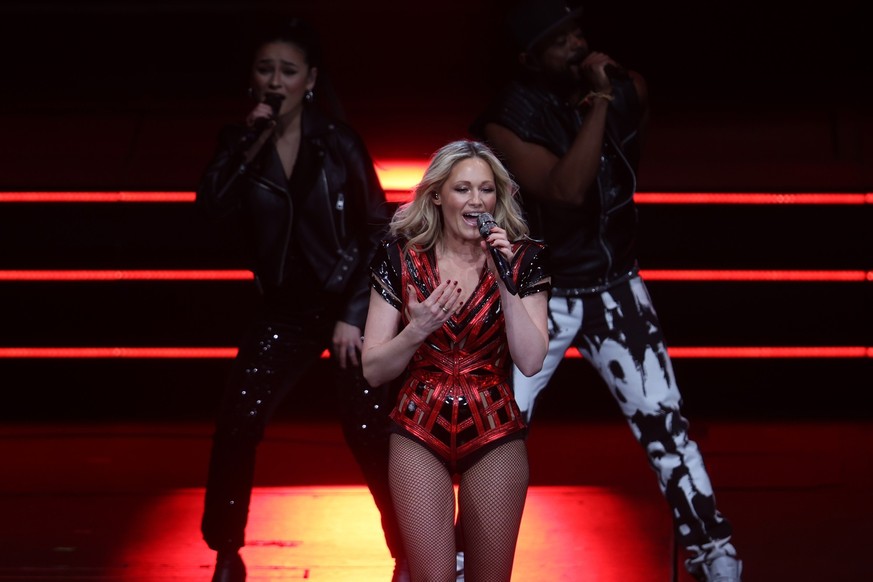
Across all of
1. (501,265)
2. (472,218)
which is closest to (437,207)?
(472,218)

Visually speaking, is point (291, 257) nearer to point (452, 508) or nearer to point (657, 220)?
point (452, 508)

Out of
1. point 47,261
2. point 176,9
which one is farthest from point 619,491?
point 176,9

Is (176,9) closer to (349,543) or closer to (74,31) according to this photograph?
(74,31)

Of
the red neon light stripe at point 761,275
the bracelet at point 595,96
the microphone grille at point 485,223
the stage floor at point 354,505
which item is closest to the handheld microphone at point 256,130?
the bracelet at point 595,96

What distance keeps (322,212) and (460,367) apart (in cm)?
111

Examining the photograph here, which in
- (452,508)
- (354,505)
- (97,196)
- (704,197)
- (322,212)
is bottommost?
(354,505)

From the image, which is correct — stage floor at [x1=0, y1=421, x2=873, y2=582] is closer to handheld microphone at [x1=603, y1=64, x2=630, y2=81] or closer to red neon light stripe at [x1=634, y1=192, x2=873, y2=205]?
red neon light stripe at [x1=634, y1=192, x2=873, y2=205]

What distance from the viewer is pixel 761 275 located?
5754 mm

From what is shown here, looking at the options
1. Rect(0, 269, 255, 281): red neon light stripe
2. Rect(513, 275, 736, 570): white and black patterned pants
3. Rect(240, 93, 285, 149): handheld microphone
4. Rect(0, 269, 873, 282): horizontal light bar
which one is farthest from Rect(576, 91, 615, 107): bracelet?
Rect(0, 269, 255, 281): red neon light stripe

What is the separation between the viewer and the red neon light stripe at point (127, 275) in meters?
5.76

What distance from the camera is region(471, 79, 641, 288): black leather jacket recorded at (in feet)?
12.5

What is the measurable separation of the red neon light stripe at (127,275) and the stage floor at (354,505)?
27.7 inches

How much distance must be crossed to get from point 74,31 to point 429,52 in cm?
188

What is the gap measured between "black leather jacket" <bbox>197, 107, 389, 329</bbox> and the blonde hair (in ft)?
2.43
